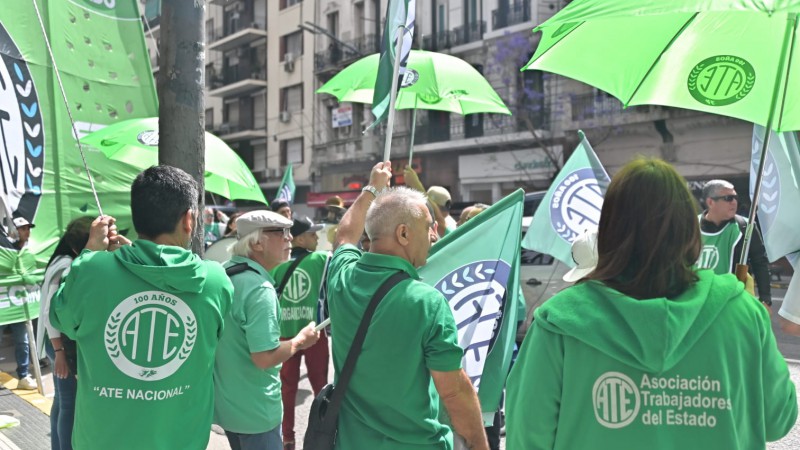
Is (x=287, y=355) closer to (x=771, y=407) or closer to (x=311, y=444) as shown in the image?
(x=311, y=444)

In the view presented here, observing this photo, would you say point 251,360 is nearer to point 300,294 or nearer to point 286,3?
point 300,294

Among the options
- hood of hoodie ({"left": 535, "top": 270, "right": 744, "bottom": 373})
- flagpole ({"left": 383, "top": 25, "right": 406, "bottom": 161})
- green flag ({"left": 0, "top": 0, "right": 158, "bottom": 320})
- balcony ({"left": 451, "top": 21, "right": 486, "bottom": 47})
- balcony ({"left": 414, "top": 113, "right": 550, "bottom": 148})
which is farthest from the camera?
balcony ({"left": 451, "top": 21, "right": 486, "bottom": 47})

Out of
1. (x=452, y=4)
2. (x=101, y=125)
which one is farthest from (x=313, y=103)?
(x=101, y=125)

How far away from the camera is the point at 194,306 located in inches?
94.9

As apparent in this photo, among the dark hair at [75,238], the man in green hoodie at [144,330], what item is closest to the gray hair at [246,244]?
the man in green hoodie at [144,330]

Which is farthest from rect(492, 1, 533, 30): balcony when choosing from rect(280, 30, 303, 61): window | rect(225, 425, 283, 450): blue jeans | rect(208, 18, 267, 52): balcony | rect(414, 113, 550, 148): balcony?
rect(225, 425, 283, 450): blue jeans

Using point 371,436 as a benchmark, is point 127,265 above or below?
above

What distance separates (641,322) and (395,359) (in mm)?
892

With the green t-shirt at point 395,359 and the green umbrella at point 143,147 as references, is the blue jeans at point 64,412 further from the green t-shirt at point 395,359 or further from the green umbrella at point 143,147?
the green t-shirt at point 395,359

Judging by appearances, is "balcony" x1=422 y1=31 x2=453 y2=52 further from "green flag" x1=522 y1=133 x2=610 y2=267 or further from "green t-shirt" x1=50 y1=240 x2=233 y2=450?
"green t-shirt" x1=50 y1=240 x2=233 y2=450

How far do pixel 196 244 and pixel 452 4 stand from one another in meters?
26.5

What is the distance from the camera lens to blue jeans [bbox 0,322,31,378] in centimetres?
620

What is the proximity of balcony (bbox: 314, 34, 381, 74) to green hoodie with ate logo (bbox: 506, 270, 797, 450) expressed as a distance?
29.7 metres

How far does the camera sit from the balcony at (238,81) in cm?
3781
